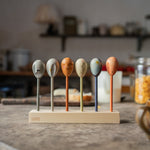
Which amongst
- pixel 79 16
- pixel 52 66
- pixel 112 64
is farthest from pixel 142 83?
pixel 79 16

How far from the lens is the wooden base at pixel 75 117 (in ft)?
2.46

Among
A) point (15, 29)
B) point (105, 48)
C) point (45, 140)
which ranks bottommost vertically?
point (45, 140)

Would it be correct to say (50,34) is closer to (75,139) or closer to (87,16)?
(87,16)

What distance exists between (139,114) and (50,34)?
347cm

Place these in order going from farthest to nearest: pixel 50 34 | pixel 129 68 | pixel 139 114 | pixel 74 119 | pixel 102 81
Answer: pixel 50 34 < pixel 129 68 < pixel 102 81 < pixel 74 119 < pixel 139 114

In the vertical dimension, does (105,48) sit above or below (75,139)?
above

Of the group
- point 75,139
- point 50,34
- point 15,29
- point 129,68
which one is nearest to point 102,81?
point 75,139

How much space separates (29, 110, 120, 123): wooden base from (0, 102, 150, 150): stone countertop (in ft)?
0.09

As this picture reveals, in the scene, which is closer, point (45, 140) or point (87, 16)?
point (45, 140)

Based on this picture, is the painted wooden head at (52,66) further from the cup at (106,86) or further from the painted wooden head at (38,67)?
the cup at (106,86)

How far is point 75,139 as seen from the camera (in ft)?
1.89

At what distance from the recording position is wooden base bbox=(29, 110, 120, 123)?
749mm

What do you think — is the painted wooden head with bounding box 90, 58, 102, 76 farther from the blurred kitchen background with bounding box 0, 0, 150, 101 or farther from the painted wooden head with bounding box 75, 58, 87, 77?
the blurred kitchen background with bounding box 0, 0, 150, 101

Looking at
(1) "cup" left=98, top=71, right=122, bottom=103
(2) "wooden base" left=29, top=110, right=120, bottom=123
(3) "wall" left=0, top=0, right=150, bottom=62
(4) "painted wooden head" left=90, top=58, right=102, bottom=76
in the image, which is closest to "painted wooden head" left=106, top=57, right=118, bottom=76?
(4) "painted wooden head" left=90, top=58, right=102, bottom=76
